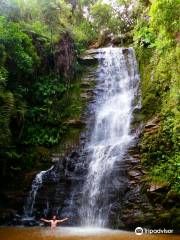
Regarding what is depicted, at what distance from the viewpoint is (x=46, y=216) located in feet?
41.2

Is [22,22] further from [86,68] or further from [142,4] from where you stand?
[142,4]

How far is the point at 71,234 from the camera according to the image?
33.7ft

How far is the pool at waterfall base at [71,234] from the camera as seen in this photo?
32.2 feet

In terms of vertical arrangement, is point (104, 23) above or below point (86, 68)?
above

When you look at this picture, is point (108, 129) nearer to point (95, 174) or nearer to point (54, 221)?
point (95, 174)

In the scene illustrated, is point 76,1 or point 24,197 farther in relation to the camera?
point 76,1

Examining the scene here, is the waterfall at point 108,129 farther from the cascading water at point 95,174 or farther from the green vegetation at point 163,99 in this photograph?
the green vegetation at point 163,99

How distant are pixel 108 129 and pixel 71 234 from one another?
232 inches

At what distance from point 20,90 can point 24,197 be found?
4.27 metres

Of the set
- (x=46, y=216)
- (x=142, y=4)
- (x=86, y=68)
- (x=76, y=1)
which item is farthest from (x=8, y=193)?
(x=76, y=1)

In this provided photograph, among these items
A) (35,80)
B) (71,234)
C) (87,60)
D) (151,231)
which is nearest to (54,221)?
(71,234)

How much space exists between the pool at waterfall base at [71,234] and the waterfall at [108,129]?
0.85m

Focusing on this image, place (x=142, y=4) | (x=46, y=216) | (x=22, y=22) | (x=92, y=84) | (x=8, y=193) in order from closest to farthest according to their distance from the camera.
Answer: (x=46, y=216) < (x=8, y=193) < (x=22, y=22) < (x=92, y=84) < (x=142, y=4)

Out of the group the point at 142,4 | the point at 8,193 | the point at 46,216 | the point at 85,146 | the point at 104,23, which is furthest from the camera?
the point at 104,23
